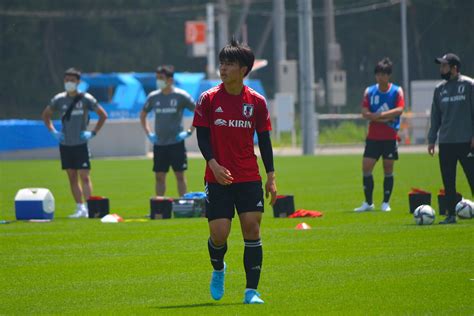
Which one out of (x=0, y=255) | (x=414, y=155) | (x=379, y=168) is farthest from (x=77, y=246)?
(x=414, y=155)

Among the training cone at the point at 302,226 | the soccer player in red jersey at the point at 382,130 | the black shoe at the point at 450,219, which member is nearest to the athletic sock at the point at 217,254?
the training cone at the point at 302,226

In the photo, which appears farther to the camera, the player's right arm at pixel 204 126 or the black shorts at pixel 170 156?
the black shorts at pixel 170 156

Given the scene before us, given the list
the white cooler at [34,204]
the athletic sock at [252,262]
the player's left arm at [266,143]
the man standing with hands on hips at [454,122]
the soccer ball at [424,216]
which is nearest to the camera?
the athletic sock at [252,262]

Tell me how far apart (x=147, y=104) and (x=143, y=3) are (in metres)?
52.1

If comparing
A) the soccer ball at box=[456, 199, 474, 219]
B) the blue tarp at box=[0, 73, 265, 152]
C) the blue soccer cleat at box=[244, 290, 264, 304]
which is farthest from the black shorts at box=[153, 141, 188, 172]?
the blue tarp at box=[0, 73, 265, 152]

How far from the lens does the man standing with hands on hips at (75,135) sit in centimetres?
2020

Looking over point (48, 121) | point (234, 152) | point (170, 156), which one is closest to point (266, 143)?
point (234, 152)

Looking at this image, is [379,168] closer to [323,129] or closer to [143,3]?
[323,129]

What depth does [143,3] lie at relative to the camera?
71.6m

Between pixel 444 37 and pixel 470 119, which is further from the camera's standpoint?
pixel 444 37

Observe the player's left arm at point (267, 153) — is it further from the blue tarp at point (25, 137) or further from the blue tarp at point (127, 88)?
the blue tarp at point (127, 88)

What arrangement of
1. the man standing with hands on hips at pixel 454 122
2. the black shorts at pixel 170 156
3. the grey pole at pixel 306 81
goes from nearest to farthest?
the man standing with hands on hips at pixel 454 122, the black shorts at pixel 170 156, the grey pole at pixel 306 81

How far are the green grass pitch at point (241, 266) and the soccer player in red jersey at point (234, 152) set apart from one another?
0.57 m

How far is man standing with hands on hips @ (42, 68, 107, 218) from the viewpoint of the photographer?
20.2 m
